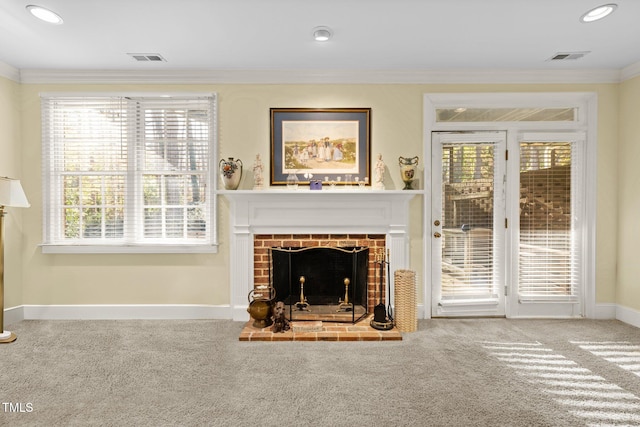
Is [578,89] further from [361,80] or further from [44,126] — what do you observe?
[44,126]

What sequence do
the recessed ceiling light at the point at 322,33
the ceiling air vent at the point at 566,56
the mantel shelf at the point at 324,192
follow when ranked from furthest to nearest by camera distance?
the mantel shelf at the point at 324,192
the ceiling air vent at the point at 566,56
the recessed ceiling light at the point at 322,33

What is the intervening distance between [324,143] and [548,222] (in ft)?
8.10

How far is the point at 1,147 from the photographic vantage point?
3434 mm

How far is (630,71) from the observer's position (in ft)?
11.4

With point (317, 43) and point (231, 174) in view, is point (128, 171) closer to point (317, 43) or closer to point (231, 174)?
point (231, 174)

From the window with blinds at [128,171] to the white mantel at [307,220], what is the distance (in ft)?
1.14

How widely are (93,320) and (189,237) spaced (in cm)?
128

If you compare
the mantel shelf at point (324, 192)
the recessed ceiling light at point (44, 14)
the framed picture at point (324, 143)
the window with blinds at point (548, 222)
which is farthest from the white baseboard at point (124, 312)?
the window with blinds at point (548, 222)

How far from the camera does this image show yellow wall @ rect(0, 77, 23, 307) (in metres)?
3.46

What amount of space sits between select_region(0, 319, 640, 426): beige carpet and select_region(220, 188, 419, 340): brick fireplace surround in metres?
0.61

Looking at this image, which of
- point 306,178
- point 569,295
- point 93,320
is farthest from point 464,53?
point 93,320

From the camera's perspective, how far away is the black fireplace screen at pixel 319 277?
3615 millimetres

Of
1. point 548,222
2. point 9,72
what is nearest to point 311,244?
point 548,222

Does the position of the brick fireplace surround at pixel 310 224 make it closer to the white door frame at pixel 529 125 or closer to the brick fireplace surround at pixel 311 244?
the brick fireplace surround at pixel 311 244
